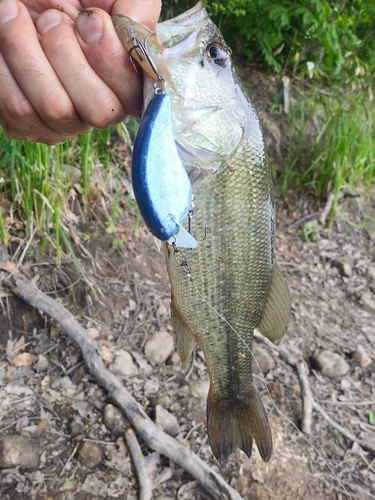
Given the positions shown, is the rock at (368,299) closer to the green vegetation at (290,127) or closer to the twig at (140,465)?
the green vegetation at (290,127)

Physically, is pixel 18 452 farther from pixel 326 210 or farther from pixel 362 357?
pixel 326 210

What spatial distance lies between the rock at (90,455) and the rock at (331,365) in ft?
5.34

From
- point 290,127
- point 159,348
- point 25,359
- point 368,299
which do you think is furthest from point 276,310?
point 290,127

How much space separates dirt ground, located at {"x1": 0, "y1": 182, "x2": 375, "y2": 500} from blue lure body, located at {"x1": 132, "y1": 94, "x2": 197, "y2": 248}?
67.0 inches

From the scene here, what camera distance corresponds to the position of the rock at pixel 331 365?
3104 millimetres

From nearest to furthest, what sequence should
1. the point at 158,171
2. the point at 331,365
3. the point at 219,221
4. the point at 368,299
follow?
the point at 158,171 < the point at 219,221 < the point at 331,365 < the point at 368,299

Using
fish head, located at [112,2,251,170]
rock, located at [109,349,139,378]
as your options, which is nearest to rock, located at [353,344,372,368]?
rock, located at [109,349,139,378]

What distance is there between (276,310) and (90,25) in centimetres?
106

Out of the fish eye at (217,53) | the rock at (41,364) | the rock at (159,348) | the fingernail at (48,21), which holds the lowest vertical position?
the rock at (159,348)

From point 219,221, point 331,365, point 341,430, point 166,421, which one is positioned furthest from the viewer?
point 331,365

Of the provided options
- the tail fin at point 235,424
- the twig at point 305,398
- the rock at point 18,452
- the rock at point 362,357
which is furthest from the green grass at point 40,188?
the rock at point 362,357

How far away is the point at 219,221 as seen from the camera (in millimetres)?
1347

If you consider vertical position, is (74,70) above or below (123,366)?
above

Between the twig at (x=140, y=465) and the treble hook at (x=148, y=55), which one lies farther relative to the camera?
the twig at (x=140, y=465)
